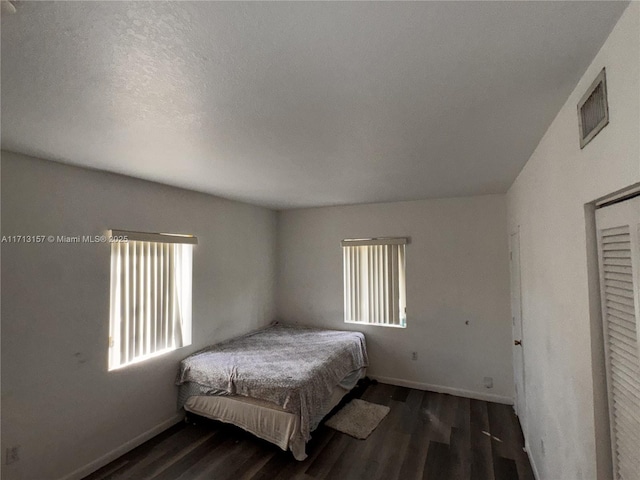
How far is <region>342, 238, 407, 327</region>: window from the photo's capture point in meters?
4.16

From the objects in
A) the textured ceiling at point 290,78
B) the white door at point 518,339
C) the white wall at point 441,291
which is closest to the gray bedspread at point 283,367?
the white wall at point 441,291

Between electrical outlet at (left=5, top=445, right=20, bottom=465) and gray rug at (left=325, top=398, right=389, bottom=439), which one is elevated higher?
electrical outlet at (left=5, top=445, right=20, bottom=465)

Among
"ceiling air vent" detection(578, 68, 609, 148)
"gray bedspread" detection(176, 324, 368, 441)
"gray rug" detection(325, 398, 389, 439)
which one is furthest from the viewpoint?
"gray rug" detection(325, 398, 389, 439)

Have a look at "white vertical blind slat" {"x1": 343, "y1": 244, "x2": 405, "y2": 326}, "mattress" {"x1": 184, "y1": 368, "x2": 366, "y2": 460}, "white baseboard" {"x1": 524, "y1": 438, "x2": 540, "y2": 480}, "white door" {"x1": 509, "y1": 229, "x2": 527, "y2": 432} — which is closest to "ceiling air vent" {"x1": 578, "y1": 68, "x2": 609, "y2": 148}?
"white door" {"x1": 509, "y1": 229, "x2": 527, "y2": 432}

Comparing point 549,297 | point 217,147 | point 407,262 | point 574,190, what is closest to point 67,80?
point 217,147

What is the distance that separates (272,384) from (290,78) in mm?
2469

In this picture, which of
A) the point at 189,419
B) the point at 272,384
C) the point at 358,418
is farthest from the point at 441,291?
the point at 189,419

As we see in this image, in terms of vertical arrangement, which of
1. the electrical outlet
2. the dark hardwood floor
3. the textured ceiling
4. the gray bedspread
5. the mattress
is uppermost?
the textured ceiling

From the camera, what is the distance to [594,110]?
1124mm

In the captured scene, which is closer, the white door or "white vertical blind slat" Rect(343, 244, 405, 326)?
the white door

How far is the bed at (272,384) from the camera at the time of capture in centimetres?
261

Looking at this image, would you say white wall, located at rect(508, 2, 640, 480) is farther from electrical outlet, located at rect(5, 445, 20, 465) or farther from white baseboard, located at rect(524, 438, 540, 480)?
electrical outlet, located at rect(5, 445, 20, 465)

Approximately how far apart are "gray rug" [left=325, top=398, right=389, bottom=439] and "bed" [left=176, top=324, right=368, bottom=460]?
Answer: 0.15 metres

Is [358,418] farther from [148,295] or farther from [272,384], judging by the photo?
[148,295]
